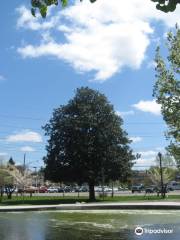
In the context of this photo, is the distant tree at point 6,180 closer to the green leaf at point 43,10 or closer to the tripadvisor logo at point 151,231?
the tripadvisor logo at point 151,231

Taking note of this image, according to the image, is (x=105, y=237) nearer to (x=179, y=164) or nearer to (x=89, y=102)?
(x=179, y=164)

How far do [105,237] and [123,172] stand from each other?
3634 cm

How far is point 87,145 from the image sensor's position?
52.1 meters

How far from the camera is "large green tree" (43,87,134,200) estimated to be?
5194 centimetres

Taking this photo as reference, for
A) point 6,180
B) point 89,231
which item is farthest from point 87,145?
point 89,231

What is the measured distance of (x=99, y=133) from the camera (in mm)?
53156

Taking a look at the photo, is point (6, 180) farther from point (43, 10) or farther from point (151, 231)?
point (43, 10)

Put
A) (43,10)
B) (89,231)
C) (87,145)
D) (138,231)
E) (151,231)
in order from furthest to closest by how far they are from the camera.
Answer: (87,145), (89,231), (138,231), (151,231), (43,10)

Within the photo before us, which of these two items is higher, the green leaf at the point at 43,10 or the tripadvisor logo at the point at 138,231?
the green leaf at the point at 43,10

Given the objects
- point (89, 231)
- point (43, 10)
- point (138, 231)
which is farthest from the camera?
point (89, 231)

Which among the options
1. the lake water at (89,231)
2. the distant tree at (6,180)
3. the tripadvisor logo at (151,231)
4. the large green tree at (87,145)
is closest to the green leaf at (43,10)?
the lake water at (89,231)

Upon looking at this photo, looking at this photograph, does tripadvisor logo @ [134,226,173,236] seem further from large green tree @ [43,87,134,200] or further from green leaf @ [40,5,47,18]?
large green tree @ [43,87,134,200]

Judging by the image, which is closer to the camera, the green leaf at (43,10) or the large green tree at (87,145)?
the green leaf at (43,10)

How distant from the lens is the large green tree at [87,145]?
5194cm
